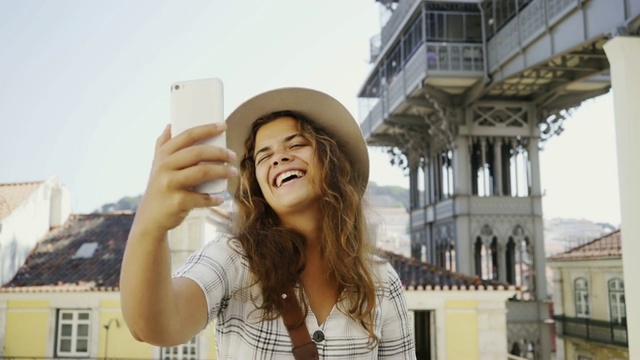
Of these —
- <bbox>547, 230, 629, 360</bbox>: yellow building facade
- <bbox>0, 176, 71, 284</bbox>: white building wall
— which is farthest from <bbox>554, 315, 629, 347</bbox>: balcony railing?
<bbox>0, 176, 71, 284</bbox>: white building wall

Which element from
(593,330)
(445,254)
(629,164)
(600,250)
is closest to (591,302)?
(593,330)

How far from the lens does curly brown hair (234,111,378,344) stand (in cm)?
154

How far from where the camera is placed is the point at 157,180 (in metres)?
1.09

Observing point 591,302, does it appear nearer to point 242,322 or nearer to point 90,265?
point 90,265

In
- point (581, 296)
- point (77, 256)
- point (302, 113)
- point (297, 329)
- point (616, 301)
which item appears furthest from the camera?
point (581, 296)

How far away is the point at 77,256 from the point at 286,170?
1966 centimetres

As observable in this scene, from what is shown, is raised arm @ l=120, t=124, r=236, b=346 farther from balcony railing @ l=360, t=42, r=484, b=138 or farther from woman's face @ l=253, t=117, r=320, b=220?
balcony railing @ l=360, t=42, r=484, b=138

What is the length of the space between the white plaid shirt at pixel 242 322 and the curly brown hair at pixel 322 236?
0.09 ft

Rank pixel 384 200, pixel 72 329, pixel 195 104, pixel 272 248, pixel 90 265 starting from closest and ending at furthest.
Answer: pixel 195 104, pixel 272 248, pixel 72 329, pixel 90 265, pixel 384 200

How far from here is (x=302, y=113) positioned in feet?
6.11

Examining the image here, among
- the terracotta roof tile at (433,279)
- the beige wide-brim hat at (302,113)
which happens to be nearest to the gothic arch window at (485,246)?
the terracotta roof tile at (433,279)

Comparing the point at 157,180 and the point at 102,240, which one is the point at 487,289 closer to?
the point at 102,240

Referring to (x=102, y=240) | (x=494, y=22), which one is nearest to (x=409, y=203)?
(x=494, y=22)

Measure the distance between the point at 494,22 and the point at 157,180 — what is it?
1903 cm
